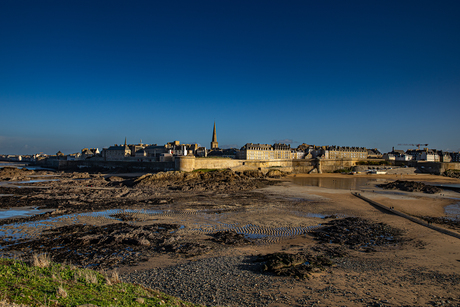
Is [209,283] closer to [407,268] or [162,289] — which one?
[162,289]

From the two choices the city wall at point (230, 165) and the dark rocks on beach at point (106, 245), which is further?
the city wall at point (230, 165)

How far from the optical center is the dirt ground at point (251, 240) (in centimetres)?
727

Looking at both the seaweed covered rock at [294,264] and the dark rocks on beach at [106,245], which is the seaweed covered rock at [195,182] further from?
the seaweed covered rock at [294,264]

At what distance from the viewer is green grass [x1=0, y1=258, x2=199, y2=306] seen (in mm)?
4430

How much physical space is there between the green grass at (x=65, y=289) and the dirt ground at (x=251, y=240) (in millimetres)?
2248

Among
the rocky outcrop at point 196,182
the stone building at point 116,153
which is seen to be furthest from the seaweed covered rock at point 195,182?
the stone building at point 116,153

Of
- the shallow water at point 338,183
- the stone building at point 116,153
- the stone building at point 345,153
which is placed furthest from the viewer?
the stone building at point 345,153

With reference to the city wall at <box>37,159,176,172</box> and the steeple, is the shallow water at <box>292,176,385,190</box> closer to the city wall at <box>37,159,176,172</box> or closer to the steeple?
the city wall at <box>37,159,176,172</box>

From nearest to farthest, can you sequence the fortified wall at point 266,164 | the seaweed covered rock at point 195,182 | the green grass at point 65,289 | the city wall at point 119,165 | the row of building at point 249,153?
the green grass at point 65,289, the seaweed covered rock at point 195,182, the fortified wall at point 266,164, the city wall at point 119,165, the row of building at point 249,153

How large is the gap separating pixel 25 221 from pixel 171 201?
9049mm

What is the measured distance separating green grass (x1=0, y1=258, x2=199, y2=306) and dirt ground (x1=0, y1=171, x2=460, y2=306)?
2.25 meters

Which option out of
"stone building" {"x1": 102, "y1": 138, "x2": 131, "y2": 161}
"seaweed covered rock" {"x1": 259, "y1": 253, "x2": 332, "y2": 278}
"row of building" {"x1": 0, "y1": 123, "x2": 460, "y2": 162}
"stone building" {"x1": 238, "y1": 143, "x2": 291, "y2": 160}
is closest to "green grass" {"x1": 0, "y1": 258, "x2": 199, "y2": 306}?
"seaweed covered rock" {"x1": 259, "y1": 253, "x2": 332, "y2": 278}

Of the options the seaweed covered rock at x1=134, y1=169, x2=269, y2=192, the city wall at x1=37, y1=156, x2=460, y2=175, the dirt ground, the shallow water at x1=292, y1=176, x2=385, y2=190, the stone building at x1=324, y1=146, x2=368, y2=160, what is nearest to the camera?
the dirt ground

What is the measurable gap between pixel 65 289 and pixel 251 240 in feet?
25.0
